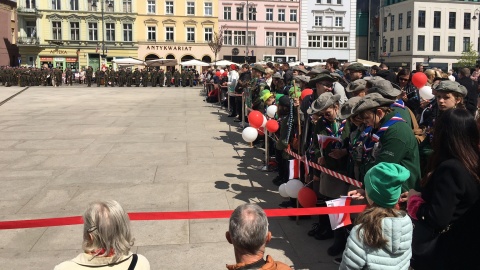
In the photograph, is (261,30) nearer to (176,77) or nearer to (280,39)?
(280,39)

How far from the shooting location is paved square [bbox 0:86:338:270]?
5453 millimetres

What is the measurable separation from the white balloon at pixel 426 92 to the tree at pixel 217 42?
45516 mm

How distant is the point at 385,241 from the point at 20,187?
7016 mm

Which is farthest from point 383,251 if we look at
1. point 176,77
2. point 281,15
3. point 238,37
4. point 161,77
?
point 281,15

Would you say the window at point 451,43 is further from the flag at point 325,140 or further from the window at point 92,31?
the flag at point 325,140

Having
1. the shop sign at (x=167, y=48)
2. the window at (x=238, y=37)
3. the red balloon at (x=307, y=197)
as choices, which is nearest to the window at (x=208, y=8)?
the window at (x=238, y=37)

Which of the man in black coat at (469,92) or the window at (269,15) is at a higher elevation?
the window at (269,15)

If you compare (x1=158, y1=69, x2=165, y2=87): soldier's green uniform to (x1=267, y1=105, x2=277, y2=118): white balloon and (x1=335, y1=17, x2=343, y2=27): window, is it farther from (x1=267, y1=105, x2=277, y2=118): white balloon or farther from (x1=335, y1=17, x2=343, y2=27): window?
(x1=267, y1=105, x2=277, y2=118): white balloon

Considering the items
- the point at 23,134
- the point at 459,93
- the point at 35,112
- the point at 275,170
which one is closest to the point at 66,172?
the point at 275,170

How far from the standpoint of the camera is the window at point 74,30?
193 ft

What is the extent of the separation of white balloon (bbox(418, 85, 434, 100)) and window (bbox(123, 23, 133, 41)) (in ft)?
184

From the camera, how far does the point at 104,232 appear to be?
A: 2.67 m

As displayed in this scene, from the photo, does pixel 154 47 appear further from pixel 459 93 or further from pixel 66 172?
pixel 459 93

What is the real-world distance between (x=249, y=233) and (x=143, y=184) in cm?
594
